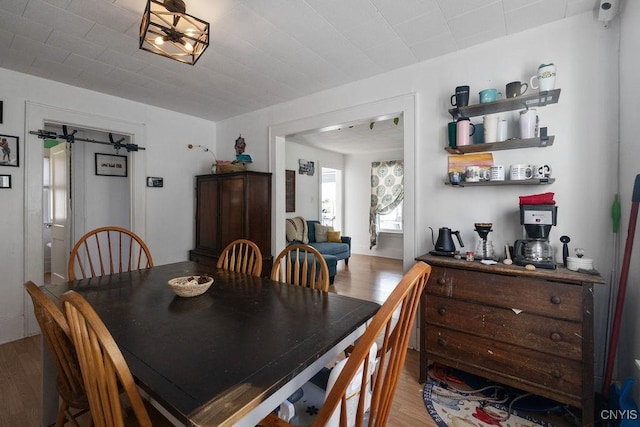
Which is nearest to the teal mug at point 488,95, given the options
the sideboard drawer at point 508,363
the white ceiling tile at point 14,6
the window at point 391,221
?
the sideboard drawer at point 508,363

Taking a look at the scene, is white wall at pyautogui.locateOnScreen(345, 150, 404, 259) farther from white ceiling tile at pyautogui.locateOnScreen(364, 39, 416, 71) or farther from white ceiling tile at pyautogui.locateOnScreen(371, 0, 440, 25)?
white ceiling tile at pyautogui.locateOnScreen(371, 0, 440, 25)

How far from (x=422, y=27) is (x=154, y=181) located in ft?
10.8

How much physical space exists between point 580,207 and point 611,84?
764 millimetres

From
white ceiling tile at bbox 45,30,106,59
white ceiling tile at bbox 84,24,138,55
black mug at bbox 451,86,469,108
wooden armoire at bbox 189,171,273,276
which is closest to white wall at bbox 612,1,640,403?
black mug at bbox 451,86,469,108

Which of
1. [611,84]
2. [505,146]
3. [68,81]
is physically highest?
[68,81]

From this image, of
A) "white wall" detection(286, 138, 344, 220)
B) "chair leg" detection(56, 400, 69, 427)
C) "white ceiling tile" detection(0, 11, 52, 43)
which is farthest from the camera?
"white wall" detection(286, 138, 344, 220)

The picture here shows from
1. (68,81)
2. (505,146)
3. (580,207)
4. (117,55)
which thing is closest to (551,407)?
(580,207)

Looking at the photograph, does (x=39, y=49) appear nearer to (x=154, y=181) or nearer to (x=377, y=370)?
(x=154, y=181)

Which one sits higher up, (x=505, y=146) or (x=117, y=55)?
(x=117, y=55)

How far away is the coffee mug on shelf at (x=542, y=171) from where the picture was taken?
1.89 metres

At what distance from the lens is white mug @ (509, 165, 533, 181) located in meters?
1.94

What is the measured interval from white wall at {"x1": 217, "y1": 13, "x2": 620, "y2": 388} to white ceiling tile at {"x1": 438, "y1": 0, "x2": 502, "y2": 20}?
46 centimetres

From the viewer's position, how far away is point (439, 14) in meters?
1.86

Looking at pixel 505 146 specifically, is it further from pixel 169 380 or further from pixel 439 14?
pixel 169 380
